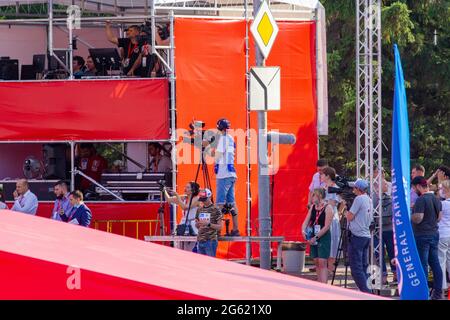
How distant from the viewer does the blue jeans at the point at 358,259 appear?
14.9 m

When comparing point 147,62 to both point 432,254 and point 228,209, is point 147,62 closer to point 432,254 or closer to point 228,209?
point 228,209

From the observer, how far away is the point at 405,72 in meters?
30.5

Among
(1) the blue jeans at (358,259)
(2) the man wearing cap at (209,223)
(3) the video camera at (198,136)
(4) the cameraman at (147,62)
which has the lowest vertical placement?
(1) the blue jeans at (358,259)

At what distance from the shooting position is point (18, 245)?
4586mm

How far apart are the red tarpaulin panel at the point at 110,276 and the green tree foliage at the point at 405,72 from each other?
23.4 metres

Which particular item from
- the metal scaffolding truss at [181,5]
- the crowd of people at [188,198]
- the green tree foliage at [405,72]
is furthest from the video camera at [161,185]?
the green tree foliage at [405,72]

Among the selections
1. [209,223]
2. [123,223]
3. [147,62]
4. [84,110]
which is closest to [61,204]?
[123,223]

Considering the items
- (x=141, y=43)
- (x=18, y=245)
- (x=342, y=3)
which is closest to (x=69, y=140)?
(x=141, y=43)

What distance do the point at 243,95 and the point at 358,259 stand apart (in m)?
5.10

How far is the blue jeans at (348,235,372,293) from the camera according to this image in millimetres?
14945

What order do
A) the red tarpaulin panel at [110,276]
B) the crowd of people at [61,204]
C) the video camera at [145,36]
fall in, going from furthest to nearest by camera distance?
the video camera at [145,36] → the crowd of people at [61,204] → the red tarpaulin panel at [110,276]

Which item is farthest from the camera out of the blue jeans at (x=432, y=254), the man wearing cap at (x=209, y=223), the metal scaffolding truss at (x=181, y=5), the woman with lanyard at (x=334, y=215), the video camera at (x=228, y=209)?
the metal scaffolding truss at (x=181, y=5)

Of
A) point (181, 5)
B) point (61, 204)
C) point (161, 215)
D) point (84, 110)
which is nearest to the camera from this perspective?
point (61, 204)

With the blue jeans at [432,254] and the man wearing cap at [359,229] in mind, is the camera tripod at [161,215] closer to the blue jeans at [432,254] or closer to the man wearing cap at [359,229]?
the man wearing cap at [359,229]
